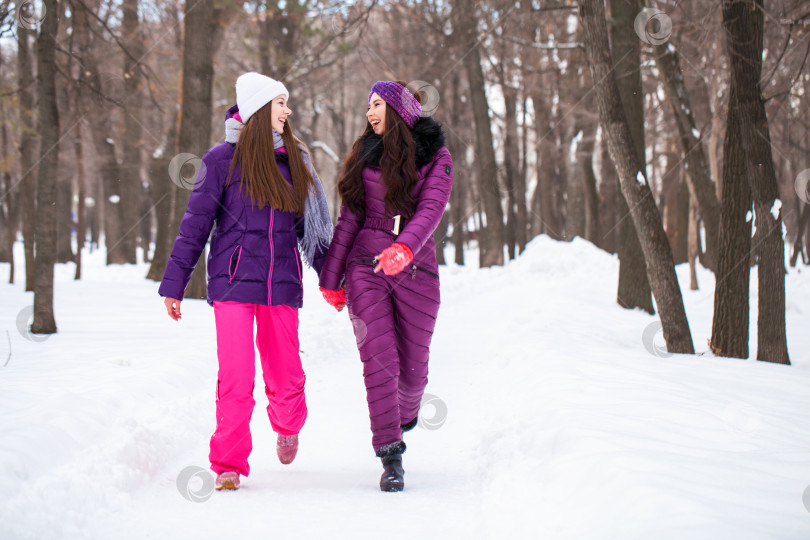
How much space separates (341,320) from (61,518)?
690cm

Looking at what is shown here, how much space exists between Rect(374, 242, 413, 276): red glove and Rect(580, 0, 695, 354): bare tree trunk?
4368 mm

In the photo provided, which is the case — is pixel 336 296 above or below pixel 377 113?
below

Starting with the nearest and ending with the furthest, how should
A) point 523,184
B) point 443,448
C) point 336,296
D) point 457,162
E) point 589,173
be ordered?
point 336,296 → point 443,448 → point 589,173 → point 457,162 → point 523,184

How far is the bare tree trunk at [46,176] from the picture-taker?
7273mm

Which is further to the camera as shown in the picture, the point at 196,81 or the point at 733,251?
the point at 196,81

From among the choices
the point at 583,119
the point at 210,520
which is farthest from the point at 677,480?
the point at 583,119

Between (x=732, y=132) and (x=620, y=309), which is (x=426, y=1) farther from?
(x=732, y=132)

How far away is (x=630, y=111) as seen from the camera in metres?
11.3

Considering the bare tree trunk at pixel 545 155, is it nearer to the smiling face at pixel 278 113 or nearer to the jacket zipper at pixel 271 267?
the smiling face at pixel 278 113

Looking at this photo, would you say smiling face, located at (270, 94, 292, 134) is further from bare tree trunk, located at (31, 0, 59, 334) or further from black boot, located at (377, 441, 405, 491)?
bare tree trunk, located at (31, 0, 59, 334)

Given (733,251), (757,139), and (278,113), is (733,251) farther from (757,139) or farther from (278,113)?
(278,113)

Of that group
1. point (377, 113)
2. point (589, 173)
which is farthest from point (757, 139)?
point (589, 173)

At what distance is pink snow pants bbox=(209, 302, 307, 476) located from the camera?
3.68m

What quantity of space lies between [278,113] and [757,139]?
205 inches
